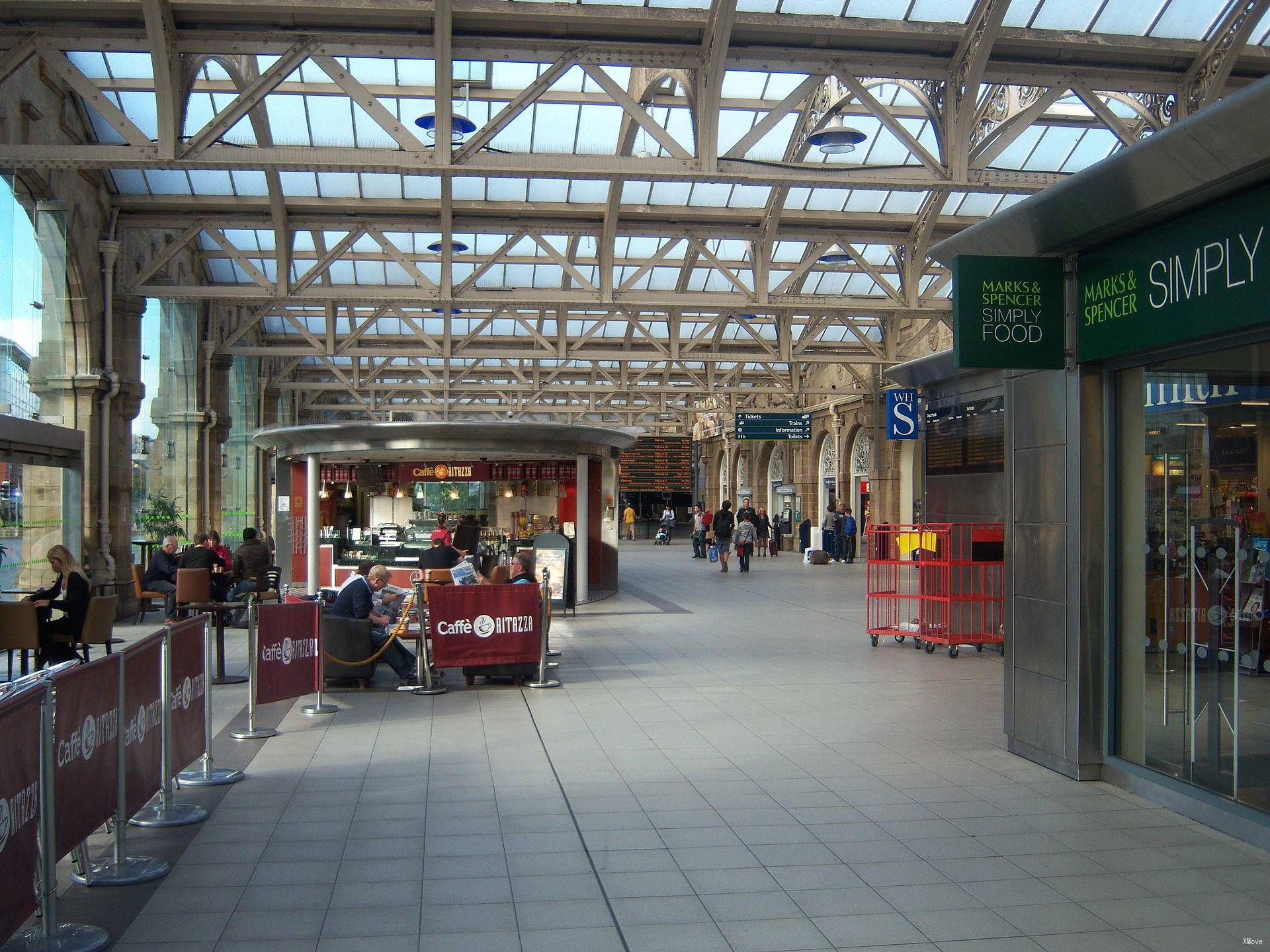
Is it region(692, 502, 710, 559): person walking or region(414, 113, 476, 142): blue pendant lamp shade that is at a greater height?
region(414, 113, 476, 142): blue pendant lamp shade

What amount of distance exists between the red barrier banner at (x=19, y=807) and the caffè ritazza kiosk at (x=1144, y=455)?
16.6 ft

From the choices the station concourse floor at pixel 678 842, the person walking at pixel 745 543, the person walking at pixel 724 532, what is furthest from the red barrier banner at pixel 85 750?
the person walking at pixel 745 543

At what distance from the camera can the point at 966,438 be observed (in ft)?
41.9

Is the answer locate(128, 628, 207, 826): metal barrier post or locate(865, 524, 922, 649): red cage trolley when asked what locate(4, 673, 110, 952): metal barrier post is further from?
locate(865, 524, 922, 649): red cage trolley

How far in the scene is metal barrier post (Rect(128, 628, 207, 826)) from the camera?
5695 mm

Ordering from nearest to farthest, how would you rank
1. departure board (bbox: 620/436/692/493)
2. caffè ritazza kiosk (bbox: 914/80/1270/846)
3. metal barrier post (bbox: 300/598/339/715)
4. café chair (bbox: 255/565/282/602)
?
caffè ritazza kiosk (bbox: 914/80/1270/846) < metal barrier post (bbox: 300/598/339/715) < café chair (bbox: 255/565/282/602) < departure board (bbox: 620/436/692/493)

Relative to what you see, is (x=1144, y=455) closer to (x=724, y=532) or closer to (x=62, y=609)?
(x=62, y=609)

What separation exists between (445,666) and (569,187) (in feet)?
33.8

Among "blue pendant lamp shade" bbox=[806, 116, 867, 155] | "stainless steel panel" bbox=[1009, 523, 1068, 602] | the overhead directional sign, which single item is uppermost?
A: "blue pendant lamp shade" bbox=[806, 116, 867, 155]

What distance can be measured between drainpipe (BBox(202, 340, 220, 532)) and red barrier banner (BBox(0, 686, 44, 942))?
19.0 meters

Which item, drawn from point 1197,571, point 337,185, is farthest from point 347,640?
point 337,185

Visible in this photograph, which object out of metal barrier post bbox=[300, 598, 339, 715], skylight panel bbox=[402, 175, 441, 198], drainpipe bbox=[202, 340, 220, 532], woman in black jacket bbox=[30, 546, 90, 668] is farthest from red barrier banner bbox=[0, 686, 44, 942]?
drainpipe bbox=[202, 340, 220, 532]

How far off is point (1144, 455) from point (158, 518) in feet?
57.1

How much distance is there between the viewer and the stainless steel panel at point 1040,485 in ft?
22.2
